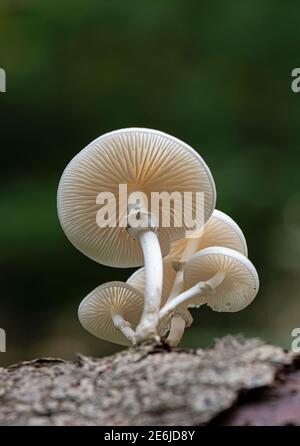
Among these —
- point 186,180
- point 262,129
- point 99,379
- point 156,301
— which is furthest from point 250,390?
point 262,129

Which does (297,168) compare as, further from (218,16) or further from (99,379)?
(99,379)

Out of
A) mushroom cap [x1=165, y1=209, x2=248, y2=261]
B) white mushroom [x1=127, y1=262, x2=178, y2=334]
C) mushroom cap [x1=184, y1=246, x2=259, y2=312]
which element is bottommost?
mushroom cap [x1=184, y1=246, x2=259, y2=312]

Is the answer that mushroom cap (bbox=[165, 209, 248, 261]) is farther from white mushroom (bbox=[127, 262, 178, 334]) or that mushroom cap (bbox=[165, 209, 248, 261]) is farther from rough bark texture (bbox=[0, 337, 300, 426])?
rough bark texture (bbox=[0, 337, 300, 426])

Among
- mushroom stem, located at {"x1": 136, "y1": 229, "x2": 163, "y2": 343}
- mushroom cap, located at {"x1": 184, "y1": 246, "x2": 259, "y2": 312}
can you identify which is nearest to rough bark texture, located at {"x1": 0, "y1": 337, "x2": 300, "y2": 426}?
mushroom stem, located at {"x1": 136, "y1": 229, "x2": 163, "y2": 343}

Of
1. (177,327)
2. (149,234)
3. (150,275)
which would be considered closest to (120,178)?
(149,234)

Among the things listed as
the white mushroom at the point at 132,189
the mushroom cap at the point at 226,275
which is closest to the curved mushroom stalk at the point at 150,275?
the white mushroom at the point at 132,189
